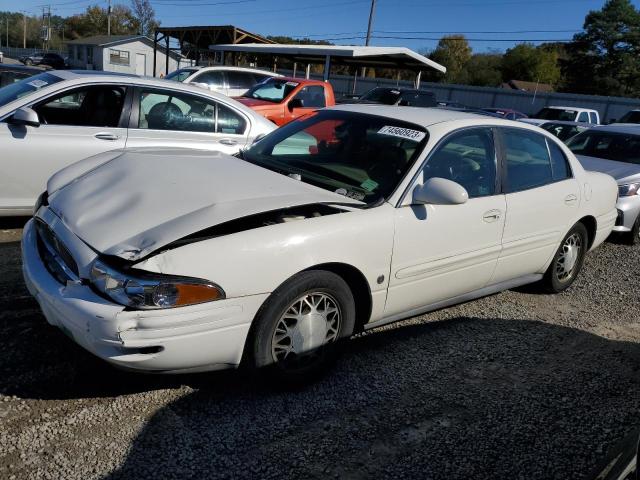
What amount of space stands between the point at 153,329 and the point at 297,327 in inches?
32.0

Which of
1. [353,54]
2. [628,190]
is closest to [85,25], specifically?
[353,54]

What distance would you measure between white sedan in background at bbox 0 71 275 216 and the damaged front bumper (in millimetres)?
2672

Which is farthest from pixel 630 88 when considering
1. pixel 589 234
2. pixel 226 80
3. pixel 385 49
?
pixel 589 234

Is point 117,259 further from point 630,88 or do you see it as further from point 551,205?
point 630,88

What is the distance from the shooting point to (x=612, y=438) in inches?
121

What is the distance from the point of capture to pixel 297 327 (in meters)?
3.06

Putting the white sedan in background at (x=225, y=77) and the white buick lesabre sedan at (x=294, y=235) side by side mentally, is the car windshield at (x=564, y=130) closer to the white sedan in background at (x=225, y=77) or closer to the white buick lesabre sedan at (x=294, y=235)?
the white sedan in background at (x=225, y=77)

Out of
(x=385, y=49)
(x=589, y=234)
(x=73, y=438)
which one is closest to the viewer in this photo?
(x=73, y=438)

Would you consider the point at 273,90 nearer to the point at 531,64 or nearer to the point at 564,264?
the point at 564,264

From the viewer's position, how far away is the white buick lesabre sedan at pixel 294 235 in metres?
2.61

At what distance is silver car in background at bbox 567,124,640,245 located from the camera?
6969mm

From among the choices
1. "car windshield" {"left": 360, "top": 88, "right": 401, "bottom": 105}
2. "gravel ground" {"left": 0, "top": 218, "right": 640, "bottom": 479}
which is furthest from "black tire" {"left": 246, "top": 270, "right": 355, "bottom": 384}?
"car windshield" {"left": 360, "top": 88, "right": 401, "bottom": 105}

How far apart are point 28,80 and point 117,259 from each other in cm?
416

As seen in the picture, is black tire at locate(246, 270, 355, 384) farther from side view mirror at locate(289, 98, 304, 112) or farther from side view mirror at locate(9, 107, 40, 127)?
side view mirror at locate(289, 98, 304, 112)
